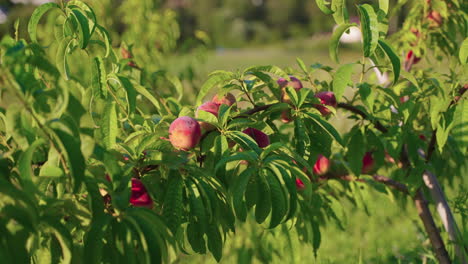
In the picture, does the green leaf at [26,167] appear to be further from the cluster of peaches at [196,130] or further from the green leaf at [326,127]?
the green leaf at [326,127]

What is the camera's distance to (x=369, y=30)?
842 mm

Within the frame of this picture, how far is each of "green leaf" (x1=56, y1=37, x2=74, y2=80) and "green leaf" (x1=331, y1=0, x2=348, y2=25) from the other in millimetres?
477

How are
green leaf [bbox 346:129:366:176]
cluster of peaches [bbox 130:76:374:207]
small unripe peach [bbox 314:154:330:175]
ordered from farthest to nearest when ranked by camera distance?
small unripe peach [bbox 314:154:330:175], green leaf [bbox 346:129:366:176], cluster of peaches [bbox 130:76:374:207]

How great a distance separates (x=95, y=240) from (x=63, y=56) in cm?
35

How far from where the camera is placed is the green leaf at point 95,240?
0.61 metres

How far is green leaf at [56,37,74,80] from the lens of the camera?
0.79 meters

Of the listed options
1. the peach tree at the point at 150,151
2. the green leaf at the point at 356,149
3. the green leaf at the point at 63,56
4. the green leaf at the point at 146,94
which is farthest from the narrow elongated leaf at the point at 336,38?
the green leaf at the point at 63,56

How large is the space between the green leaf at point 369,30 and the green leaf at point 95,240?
525 mm

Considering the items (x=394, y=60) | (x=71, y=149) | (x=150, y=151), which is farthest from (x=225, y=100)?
(x=71, y=149)

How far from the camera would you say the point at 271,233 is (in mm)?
1377

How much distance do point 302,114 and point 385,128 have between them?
37cm

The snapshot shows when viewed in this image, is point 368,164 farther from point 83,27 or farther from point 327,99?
point 83,27

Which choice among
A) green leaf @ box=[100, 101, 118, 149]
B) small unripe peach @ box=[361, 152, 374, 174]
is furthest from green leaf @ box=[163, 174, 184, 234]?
small unripe peach @ box=[361, 152, 374, 174]

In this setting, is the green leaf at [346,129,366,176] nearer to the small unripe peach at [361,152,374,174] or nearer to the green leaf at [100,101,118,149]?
the small unripe peach at [361,152,374,174]
